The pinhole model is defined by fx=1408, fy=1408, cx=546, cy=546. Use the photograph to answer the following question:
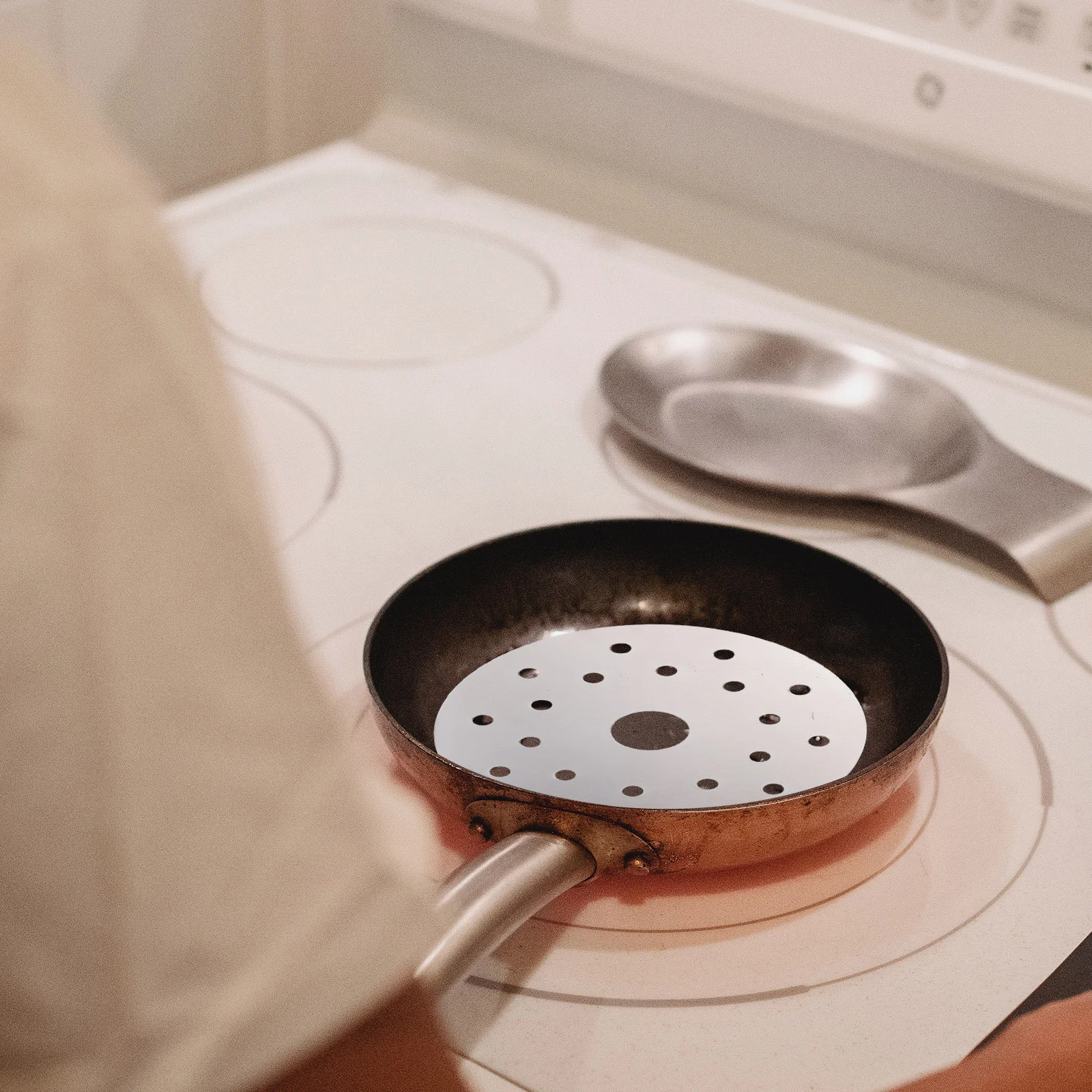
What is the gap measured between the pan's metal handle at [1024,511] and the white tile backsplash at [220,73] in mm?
654

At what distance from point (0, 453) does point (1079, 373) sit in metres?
0.69

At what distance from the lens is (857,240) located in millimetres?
843

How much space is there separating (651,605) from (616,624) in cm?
2

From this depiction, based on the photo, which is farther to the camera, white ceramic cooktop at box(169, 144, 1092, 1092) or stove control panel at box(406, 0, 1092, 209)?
stove control panel at box(406, 0, 1092, 209)

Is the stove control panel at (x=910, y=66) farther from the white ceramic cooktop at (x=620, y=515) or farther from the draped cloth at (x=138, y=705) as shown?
the draped cloth at (x=138, y=705)

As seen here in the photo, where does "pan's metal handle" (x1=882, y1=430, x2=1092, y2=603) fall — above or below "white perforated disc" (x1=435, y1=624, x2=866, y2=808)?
above

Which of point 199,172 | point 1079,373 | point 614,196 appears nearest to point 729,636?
point 1079,373

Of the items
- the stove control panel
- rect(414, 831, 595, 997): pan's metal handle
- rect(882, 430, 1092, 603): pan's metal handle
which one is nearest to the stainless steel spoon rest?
rect(882, 430, 1092, 603): pan's metal handle

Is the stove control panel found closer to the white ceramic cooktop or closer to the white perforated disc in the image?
the white ceramic cooktop

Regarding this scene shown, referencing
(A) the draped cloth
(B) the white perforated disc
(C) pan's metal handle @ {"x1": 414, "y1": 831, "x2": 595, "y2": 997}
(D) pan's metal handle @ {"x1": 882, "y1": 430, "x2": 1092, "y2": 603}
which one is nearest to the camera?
(A) the draped cloth

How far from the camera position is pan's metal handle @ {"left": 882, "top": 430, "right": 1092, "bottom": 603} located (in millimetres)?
593

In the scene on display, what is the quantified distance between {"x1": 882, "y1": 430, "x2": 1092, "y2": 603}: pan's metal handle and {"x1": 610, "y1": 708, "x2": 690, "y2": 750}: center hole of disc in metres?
0.18

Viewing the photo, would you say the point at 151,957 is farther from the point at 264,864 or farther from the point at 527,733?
the point at 527,733

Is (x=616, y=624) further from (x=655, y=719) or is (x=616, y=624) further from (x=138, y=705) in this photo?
(x=138, y=705)
